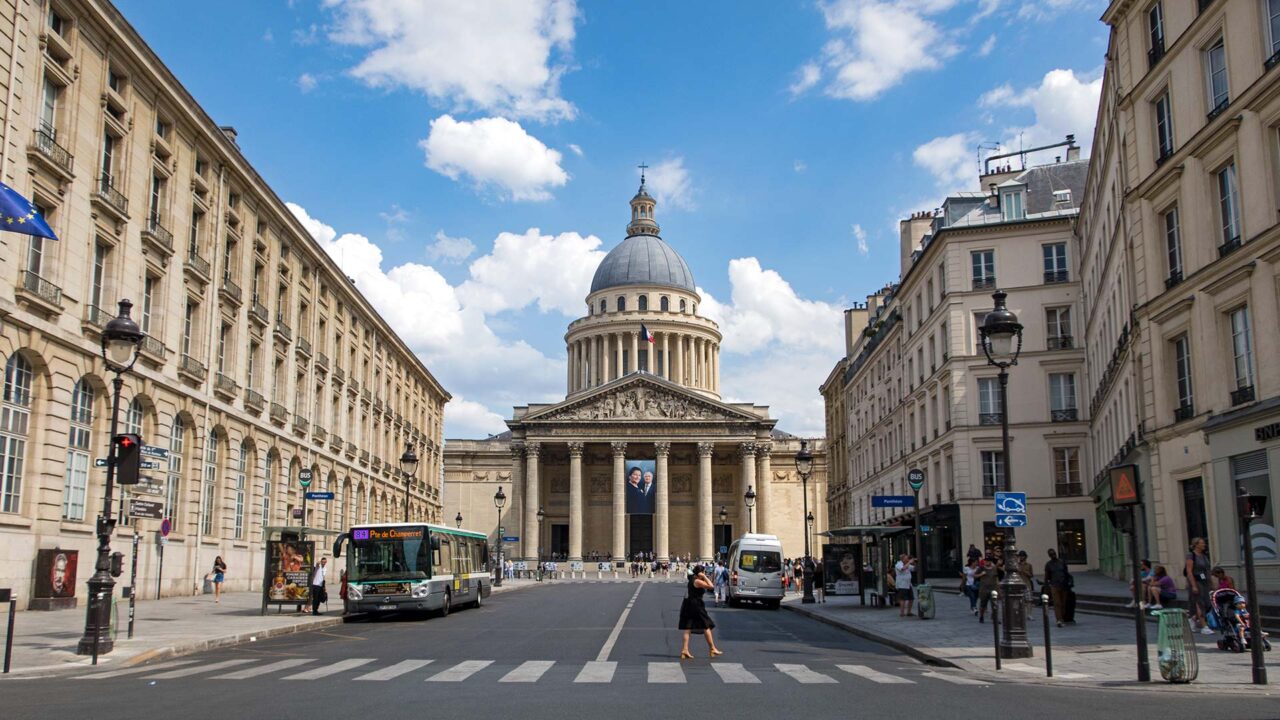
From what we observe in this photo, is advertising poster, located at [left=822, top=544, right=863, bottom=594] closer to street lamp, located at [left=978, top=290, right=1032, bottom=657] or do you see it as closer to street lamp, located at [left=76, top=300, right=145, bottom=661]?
street lamp, located at [left=978, top=290, right=1032, bottom=657]

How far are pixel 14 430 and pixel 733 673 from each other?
64.2 feet

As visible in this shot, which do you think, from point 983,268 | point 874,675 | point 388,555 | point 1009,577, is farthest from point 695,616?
point 983,268

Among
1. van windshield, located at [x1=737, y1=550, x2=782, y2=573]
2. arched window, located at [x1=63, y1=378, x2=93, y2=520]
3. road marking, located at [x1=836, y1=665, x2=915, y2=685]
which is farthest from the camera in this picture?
van windshield, located at [x1=737, y1=550, x2=782, y2=573]

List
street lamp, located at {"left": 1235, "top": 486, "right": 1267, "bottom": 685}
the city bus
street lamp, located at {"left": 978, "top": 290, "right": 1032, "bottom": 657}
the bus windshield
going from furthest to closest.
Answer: the bus windshield < the city bus < street lamp, located at {"left": 978, "top": 290, "right": 1032, "bottom": 657} < street lamp, located at {"left": 1235, "top": 486, "right": 1267, "bottom": 685}

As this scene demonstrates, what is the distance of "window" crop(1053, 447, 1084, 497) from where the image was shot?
46.4 m

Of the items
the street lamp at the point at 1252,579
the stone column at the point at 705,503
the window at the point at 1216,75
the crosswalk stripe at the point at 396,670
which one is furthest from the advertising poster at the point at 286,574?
the stone column at the point at 705,503

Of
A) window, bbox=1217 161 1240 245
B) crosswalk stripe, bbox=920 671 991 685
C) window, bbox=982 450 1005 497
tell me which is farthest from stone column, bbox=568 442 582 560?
crosswalk stripe, bbox=920 671 991 685

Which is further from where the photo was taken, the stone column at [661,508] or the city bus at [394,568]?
the stone column at [661,508]

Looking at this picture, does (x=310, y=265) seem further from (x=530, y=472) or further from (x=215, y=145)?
(x=530, y=472)

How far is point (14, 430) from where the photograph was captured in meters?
26.6

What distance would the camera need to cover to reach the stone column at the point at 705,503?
330 ft

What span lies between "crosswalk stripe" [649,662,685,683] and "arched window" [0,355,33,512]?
17461 mm

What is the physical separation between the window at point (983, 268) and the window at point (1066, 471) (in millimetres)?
7415

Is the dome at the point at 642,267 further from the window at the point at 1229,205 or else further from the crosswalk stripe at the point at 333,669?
the crosswalk stripe at the point at 333,669
